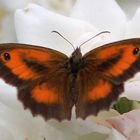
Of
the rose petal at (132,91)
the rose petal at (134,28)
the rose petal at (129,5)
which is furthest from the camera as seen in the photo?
the rose petal at (129,5)

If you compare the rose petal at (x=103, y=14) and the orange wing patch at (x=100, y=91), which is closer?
the orange wing patch at (x=100, y=91)

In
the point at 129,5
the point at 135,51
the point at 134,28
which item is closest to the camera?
the point at 135,51

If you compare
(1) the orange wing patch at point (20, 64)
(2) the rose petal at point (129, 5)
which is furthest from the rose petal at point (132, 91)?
(2) the rose petal at point (129, 5)

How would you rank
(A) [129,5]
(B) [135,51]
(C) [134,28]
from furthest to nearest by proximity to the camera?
(A) [129,5] < (C) [134,28] < (B) [135,51]

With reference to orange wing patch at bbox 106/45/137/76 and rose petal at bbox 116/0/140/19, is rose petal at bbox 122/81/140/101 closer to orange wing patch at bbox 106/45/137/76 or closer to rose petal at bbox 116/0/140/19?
orange wing patch at bbox 106/45/137/76

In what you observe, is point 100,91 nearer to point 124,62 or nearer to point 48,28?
point 124,62

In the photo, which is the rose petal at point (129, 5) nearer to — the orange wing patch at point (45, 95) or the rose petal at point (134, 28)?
the rose petal at point (134, 28)

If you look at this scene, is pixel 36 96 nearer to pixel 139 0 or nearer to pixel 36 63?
pixel 36 63

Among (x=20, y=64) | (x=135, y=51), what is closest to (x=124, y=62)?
(x=135, y=51)

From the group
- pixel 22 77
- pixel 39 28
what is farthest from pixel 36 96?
pixel 39 28
